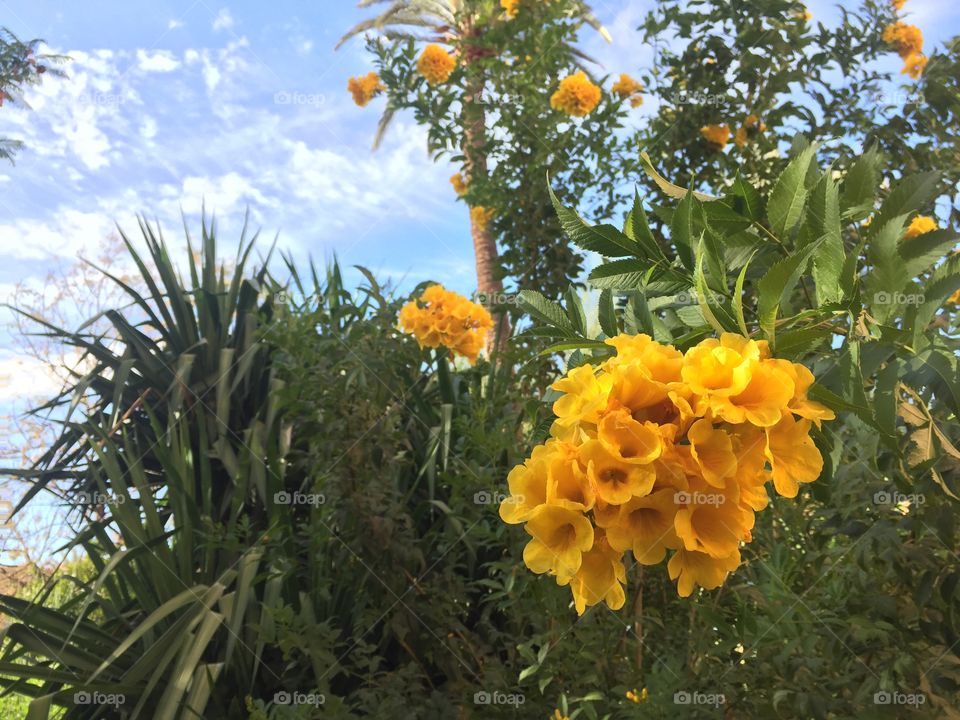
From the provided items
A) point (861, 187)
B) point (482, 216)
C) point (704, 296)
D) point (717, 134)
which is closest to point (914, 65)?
point (717, 134)

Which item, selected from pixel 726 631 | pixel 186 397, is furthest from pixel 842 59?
pixel 186 397

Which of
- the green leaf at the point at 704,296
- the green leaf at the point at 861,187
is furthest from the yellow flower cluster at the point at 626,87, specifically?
the green leaf at the point at 704,296

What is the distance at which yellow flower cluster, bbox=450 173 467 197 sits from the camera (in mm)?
3605

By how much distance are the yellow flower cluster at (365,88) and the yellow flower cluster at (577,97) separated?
2.73ft

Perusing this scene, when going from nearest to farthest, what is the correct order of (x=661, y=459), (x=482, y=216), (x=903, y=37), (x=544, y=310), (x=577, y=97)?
(x=661, y=459) → (x=544, y=310) → (x=903, y=37) → (x=577, y=97) → (x=482, y=216)

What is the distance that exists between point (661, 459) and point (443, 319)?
1845mm

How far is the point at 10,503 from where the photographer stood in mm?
3957

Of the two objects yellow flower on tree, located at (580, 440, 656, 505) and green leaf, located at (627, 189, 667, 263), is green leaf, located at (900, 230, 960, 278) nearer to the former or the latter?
green leaf, located at (627, 189, 667, 263)

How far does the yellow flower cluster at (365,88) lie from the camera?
3502 millimetres

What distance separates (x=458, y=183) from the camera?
3.68 m

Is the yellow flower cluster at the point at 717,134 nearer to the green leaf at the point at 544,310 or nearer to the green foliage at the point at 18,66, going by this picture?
the green leaf at the point at 544,310

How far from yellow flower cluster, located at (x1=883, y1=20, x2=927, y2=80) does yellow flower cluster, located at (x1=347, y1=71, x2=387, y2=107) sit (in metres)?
2.06

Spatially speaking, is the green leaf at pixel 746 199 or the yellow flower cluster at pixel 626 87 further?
the yellow flower cluster at pixel 626 87

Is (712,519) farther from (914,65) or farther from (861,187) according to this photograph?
(914,65)
